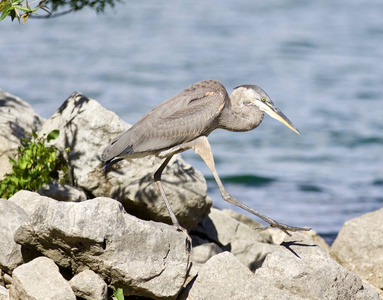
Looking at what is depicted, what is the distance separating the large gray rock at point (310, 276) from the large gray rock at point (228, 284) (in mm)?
116

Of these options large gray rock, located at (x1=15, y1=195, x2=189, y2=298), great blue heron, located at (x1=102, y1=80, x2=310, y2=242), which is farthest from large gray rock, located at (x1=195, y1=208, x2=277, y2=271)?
large gray rock, located at (x1=15, y1=195, x2=189, y2=298)

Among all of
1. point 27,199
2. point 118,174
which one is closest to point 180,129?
point 118,174

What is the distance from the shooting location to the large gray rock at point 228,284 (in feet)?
19.0

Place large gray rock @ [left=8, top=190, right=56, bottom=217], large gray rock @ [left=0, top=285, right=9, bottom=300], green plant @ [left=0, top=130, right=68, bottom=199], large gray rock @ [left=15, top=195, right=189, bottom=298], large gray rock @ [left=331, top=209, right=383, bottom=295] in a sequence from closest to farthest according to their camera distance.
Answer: large gray rock @ [left=15, top=195, right=189, bottom=298], large gray rock @ [left=0, top=285, right=9, bottom=300], large gray rock @ [left=8, top=190, right=56, bottom=217], green plant @ [left=0, top=130, right=68, bottom=199], large gray rock @ [left=331, top=209, right=383, bottom=295]

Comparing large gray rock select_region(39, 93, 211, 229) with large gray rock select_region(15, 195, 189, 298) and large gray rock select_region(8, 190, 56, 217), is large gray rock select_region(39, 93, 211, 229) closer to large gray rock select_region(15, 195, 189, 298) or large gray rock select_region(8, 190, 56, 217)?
large gray rock select_region(8, 190, 56, 217)

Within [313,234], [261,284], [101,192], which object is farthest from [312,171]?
[261,284]

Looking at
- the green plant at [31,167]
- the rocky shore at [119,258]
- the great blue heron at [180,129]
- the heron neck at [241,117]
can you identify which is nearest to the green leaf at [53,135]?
the green plant at [31,167]

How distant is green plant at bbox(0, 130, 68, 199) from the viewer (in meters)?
7.04

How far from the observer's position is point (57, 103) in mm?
18391

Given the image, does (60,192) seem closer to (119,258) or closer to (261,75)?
(119,258)

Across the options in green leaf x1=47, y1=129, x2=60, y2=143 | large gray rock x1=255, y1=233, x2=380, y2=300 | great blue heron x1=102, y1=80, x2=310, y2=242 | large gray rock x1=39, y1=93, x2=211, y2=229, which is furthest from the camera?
large gray rock x1=39, y1=93, x2=211, y2=229

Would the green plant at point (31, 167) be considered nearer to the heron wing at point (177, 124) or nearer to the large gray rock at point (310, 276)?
the heron wing at point (177, 124)

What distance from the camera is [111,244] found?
5.54 m

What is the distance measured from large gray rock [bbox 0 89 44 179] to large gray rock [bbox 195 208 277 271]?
2.17 metres
